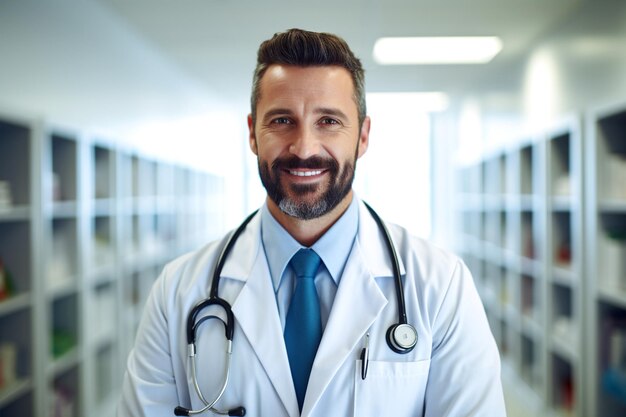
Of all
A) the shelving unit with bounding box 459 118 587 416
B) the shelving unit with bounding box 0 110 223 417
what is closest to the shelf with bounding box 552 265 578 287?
the shelving unit with bounding box 459 118 587 416

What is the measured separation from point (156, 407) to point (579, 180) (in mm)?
1935

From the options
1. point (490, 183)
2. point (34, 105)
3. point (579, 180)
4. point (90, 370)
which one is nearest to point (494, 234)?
point (490, 183)

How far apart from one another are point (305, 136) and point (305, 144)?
0.01 metres

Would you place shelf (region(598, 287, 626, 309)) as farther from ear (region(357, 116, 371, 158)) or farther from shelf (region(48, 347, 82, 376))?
shelf (region(48, 347, 82, 376))

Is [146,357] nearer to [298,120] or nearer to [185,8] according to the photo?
[298,120]

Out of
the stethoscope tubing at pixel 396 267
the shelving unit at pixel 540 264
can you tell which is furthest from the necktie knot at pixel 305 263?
the shelving unit at pixel 540 264

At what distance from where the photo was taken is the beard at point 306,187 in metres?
0.86

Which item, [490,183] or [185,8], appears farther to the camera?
[490,183]

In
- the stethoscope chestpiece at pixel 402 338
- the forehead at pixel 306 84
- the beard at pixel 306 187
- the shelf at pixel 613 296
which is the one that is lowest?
the shelf at pixel 613 296

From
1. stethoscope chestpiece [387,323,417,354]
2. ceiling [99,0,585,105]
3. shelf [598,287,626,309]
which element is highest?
ceiling [99,0,585,105]

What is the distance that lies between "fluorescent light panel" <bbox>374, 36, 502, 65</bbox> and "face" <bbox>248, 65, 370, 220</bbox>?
500 millimetres

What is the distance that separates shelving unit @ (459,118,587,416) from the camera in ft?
7.50

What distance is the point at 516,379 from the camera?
10.1 ft

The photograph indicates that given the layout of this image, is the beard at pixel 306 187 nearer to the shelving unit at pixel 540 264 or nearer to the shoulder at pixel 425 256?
the shoulder at pixel 425 256
